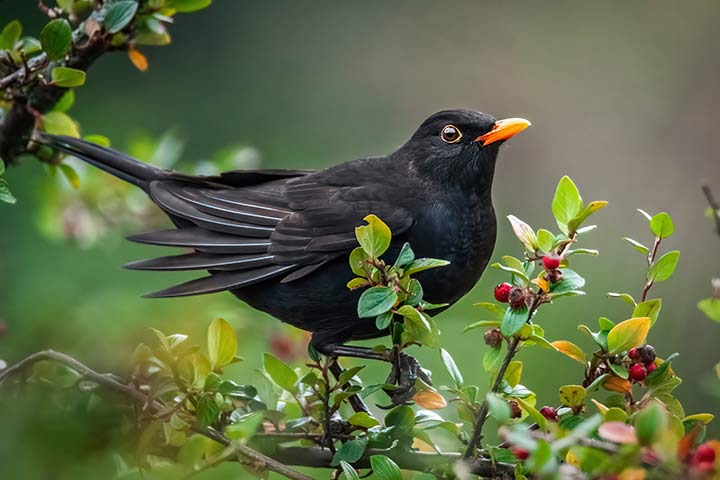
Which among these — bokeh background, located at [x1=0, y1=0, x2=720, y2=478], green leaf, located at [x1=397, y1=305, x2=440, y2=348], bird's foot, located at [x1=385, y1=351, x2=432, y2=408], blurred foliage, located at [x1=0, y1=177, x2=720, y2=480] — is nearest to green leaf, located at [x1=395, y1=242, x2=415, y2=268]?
blurred foliage, located at [x1=0, y1=177, x2=720, y2=480]

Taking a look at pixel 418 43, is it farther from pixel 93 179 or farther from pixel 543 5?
pixel 93 179

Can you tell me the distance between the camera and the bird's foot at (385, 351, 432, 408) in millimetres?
2705

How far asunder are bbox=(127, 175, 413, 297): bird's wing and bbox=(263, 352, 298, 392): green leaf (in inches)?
32.0

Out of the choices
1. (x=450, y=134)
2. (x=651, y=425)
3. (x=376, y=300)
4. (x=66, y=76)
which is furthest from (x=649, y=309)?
(x=66, y=76)

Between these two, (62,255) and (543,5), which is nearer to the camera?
(62,255)

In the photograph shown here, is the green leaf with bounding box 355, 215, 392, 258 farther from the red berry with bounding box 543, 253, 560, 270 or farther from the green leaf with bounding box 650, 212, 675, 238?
the green leaf with bounding box 650, 212, 675, 238

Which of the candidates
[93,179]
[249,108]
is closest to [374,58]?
[249,108]

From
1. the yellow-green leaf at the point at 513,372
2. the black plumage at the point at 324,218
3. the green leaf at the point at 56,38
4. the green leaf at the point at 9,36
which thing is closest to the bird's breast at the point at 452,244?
the black plumage at the point at 324,218

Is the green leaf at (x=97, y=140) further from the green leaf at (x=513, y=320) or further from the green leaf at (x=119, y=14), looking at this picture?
the green leaf at (x=513, y=320)

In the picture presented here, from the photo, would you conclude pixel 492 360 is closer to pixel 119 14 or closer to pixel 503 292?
pixel 503 292

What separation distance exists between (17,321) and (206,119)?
702 cm

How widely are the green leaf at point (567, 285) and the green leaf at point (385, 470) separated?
0.56 meters

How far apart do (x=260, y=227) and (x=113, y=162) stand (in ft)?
2.15

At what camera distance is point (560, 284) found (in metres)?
2.20
